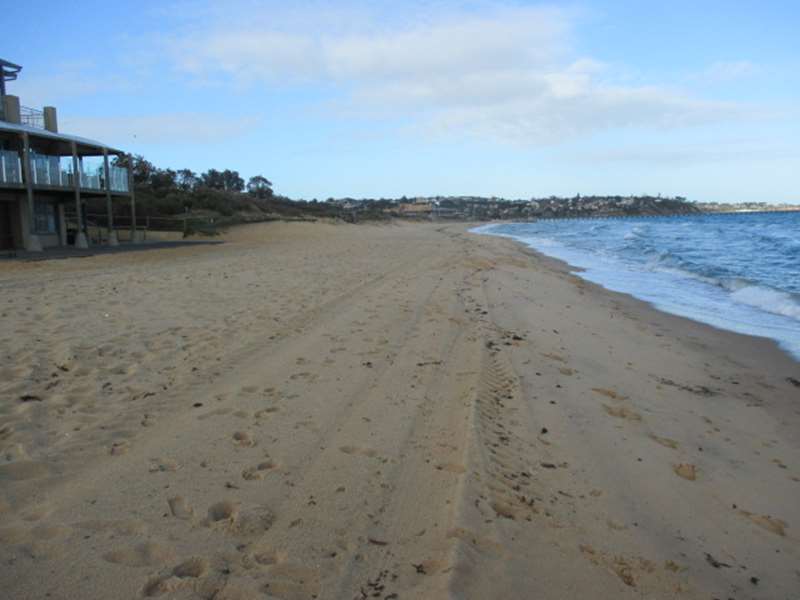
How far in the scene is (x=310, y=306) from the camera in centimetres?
877

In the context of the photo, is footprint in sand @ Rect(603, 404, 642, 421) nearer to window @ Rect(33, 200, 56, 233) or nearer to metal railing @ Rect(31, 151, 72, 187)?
metal railing @ Rect(31, 151, 72, 187)

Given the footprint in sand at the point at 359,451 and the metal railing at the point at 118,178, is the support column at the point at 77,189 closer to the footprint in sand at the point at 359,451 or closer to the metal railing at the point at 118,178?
the metal railing at the point at 118,178

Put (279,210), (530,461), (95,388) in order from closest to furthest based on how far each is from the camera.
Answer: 1. (530,461)
2. (95,388)
3. (279,210)

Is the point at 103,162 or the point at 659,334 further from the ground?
the point at 103,162

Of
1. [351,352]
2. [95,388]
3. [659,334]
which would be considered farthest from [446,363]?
[659,334]

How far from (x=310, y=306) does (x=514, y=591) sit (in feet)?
21.9

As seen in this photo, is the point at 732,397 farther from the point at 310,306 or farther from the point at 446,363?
the point at 310,306

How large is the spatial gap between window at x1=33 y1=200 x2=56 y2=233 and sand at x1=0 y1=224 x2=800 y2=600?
55.9ft

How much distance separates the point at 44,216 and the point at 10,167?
13.2 ft

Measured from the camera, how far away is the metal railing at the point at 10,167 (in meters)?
18.5

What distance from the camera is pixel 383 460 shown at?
3621 millimetres

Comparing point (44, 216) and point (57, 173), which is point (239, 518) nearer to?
point (57, 173)

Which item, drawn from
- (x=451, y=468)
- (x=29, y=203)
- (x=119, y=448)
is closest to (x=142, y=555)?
(x=119, y=448)

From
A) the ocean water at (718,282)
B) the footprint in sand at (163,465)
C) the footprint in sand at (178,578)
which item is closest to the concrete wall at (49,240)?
the ocean water at (718,282)
